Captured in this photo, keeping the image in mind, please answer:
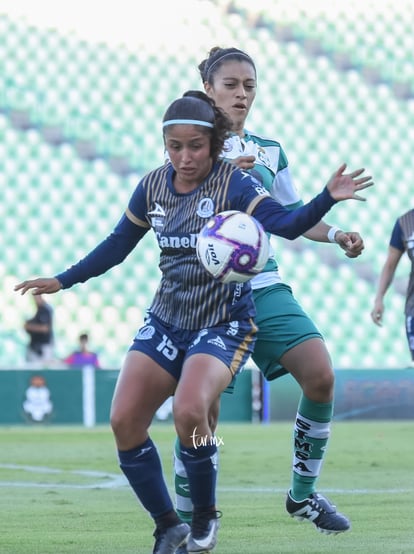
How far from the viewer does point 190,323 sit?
186 inches

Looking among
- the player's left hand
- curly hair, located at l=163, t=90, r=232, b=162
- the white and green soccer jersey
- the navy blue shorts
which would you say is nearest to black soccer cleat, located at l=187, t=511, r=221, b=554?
the navy blue shorts

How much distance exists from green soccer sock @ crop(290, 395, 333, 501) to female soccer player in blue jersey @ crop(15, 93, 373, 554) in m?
0.94

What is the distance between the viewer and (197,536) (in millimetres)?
4578

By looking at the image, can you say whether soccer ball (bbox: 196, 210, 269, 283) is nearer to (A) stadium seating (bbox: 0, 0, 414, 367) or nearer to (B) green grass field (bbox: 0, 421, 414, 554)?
(B) green grass field (bbox: 0, 421, 414, 554)

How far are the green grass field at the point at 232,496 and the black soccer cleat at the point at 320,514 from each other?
2.6 inches

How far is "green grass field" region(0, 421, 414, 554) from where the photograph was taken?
17.3 feet

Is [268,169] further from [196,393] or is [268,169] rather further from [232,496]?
[232,496]

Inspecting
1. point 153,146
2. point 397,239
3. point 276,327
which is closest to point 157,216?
point 276,327

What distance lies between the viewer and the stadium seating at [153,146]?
19516 mm

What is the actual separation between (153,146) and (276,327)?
16102mm

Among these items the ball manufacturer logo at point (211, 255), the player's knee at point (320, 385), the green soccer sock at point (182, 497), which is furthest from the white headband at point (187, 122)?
the green soccer sock at point (182, 497)

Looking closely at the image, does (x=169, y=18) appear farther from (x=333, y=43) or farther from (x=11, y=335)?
(x=11, y=335)

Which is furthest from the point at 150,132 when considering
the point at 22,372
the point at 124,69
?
the point at 22,372

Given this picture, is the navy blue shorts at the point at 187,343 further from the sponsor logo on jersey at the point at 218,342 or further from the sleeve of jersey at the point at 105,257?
the sleeve of jersey at the point at 105,257
